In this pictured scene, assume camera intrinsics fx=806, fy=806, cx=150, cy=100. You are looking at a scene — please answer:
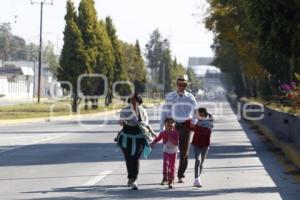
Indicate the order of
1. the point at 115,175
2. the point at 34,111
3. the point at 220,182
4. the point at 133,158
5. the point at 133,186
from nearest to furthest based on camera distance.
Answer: the point at 133,186 < the point at 133,158 < the point at 220,182 < the point at 115,175 < the point at 34,111

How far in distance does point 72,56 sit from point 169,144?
46.7 metres

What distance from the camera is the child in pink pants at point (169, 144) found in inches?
558

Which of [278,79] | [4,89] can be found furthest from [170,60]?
[278,79]

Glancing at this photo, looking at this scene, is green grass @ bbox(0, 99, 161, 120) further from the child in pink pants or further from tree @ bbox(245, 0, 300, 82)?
the child in pink pants

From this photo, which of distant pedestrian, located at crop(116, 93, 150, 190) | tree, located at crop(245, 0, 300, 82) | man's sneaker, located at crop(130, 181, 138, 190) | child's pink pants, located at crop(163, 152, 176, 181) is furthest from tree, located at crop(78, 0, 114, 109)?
man's sneaker, located at crop(130, 181, 138, 190)

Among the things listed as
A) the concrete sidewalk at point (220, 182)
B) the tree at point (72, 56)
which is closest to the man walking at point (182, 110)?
the concrete sidewalk at point (220, 182)

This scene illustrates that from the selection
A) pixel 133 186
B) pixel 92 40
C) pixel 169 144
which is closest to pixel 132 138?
pixel 169 144

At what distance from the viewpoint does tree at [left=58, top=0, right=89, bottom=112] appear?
197 feet

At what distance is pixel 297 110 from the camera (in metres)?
25.7

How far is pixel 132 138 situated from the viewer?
45.9ft

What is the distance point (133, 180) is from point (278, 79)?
32.3 meters

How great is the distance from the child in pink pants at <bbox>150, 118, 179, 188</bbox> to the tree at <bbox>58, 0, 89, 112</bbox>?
46088mm

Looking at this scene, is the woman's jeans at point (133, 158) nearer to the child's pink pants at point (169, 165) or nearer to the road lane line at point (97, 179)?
the child's pink pants at point (169, 165)

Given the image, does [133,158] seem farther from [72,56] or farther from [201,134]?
[72,56]
